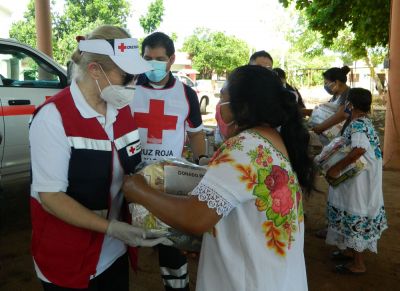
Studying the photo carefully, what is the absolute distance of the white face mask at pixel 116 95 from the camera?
59.4 inches

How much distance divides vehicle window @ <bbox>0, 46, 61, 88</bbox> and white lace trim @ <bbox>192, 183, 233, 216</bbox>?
378 cm

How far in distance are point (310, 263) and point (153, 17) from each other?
84.0 feet

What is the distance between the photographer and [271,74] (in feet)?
4.31

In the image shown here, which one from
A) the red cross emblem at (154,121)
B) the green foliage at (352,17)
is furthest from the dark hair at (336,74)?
the green foliage at (352,17)

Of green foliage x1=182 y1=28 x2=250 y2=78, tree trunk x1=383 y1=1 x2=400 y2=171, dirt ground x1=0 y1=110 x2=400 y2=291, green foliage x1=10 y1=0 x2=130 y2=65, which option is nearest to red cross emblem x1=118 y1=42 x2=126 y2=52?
dirt ground x1=0 y1=110 x2=400 y2=291

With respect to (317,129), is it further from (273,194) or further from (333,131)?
(273,194)

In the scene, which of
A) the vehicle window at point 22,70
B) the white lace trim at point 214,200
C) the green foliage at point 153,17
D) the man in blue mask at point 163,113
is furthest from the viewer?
the green foliage at point 153,17

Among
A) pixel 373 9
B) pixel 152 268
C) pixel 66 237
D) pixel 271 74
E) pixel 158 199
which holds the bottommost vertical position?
pixel 152 268

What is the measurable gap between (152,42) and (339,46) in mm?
19246

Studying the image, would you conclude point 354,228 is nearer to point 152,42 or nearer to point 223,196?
point 152,42

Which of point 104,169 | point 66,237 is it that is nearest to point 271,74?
point 104,169

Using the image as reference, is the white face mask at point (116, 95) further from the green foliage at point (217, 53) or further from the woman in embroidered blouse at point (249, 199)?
the green foliage at point (217, 53)

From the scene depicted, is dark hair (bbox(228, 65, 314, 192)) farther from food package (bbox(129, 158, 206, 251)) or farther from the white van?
the white van

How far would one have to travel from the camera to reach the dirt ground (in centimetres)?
314
